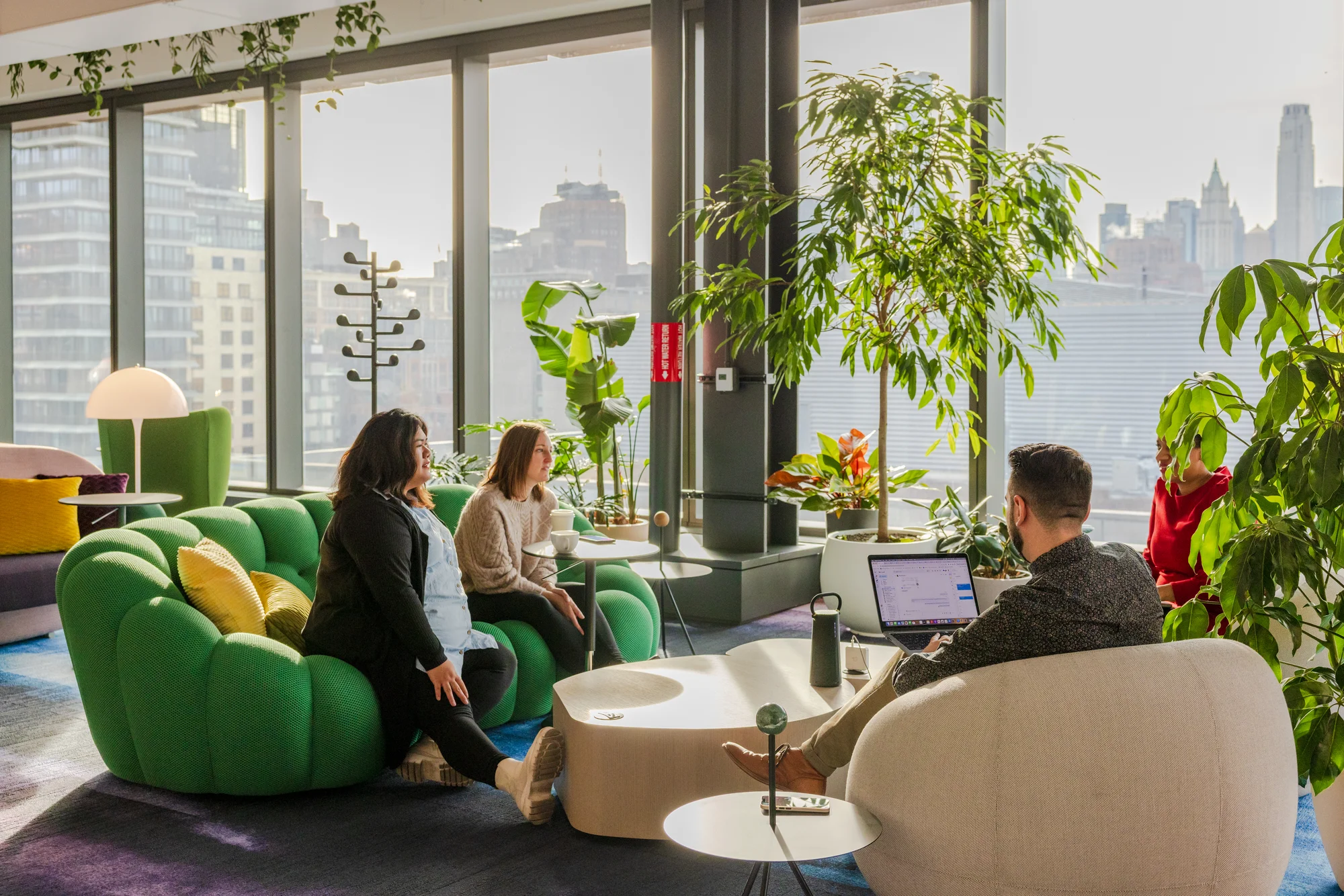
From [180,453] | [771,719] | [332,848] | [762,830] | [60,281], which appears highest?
[60,281]

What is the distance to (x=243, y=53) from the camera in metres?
7.88

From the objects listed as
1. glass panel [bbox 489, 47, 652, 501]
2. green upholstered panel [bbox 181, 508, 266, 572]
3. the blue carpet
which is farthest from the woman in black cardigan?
glass panel [bbox 489, 47, 652, 501]

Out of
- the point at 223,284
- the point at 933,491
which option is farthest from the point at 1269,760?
the point at 223,284

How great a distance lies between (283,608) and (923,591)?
1959 mm

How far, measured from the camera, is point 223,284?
8617 millimetres

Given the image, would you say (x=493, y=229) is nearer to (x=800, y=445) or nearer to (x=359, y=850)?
(x=800, y=445)

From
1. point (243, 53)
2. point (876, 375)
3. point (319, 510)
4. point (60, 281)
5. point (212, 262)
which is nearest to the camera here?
point (319, 510)

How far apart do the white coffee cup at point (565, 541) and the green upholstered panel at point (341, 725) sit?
0.78 m

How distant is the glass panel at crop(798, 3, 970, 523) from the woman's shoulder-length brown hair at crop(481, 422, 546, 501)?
251 centimetres

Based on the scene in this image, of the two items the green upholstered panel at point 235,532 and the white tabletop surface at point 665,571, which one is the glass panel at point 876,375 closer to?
the white tabletop surface at point 665,571

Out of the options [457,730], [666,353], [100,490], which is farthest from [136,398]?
[457,730]

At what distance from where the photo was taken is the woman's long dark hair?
3.50 m

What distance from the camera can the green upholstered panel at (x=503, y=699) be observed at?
3.99m

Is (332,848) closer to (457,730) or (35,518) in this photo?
(457,730)
